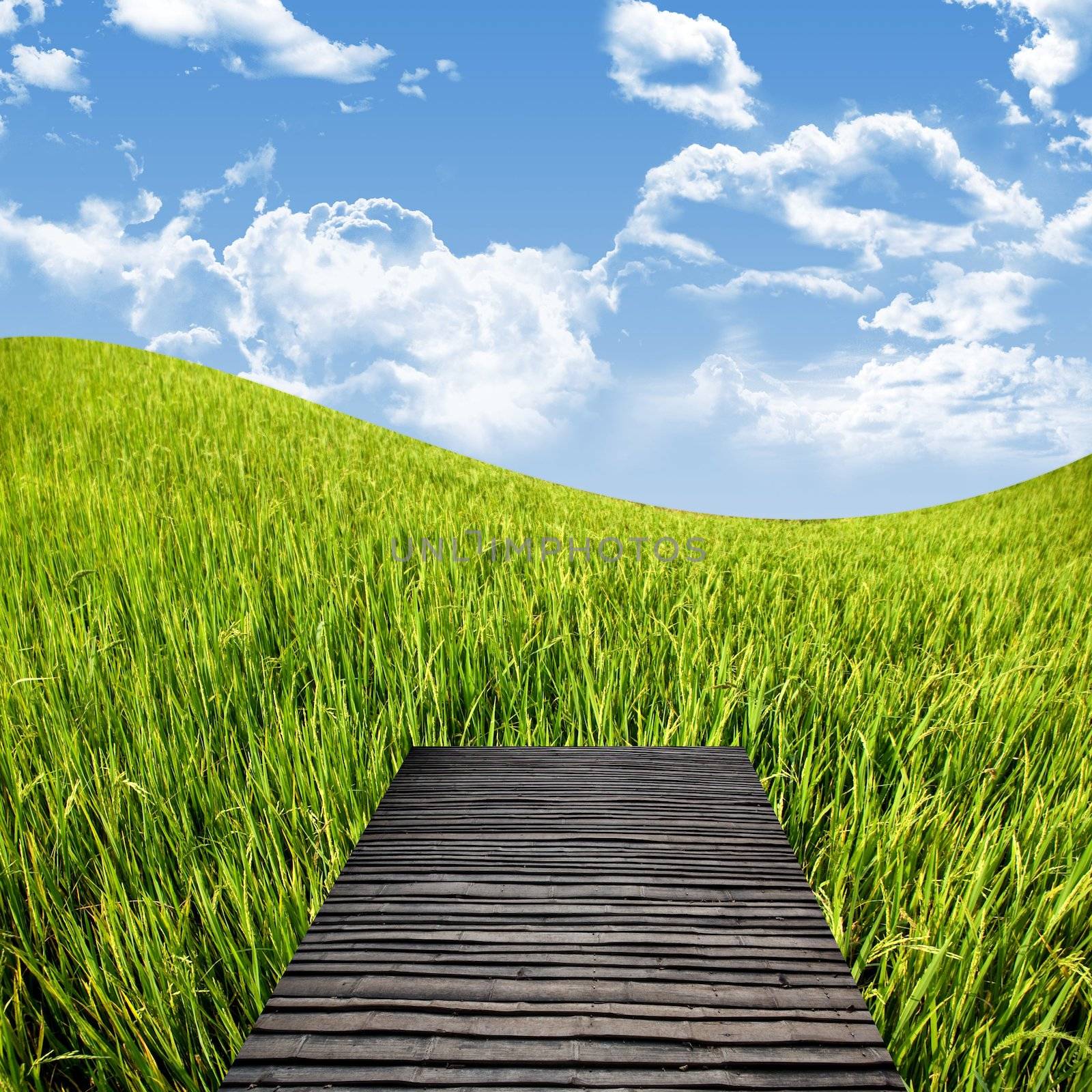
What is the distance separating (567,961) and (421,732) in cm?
135

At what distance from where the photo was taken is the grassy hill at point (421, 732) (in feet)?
4.50

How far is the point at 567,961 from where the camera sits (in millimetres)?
949

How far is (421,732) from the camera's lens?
2240 mm

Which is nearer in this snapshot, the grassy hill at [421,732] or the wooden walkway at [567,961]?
the wooden walkway at [567,961]

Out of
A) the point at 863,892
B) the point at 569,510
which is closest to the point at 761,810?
the point at 863,892

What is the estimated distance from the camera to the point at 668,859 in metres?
1.20

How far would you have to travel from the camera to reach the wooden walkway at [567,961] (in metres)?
0.79

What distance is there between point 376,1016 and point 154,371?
Answer: 1130 cm

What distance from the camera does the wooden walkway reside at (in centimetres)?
79

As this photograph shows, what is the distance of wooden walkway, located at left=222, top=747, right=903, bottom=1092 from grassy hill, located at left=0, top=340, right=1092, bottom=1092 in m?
0.37

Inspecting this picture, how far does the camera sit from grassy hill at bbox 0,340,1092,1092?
137 cm

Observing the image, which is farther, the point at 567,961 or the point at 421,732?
the point at 421,732

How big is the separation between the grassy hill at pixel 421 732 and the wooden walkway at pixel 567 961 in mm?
370

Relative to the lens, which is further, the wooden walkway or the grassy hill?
the grassy hill
